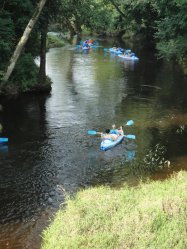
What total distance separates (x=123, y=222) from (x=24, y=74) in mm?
18051

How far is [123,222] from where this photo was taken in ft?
32.9

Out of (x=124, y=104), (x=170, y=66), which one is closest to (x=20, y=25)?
(x=124, y=104)

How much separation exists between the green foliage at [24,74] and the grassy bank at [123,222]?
1564 centimetres

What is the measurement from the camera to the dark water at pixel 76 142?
1384 cm

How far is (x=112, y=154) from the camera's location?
61.2ft

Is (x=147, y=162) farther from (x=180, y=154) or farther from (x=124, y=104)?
(x=124, y=104)

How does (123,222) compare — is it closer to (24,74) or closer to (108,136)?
(108,136)

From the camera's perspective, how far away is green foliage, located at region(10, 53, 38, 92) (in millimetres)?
25977

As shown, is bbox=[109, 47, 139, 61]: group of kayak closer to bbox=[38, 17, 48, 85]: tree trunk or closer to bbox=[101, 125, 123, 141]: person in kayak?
bbox=[38, 17, 48, 85]: tree trunk

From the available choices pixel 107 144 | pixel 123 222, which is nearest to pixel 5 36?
pixel 107 144

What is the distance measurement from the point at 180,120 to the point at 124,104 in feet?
15.5

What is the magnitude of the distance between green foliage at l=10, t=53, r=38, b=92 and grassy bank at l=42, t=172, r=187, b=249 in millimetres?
15637

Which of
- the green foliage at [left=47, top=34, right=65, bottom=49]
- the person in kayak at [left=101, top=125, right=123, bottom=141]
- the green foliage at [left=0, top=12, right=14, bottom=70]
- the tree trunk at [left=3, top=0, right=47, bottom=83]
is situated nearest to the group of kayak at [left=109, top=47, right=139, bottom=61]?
the green foliage at [left=47, top=34, right=65, bottom=49]

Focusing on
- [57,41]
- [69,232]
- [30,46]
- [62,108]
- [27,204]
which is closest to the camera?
[69,232]
